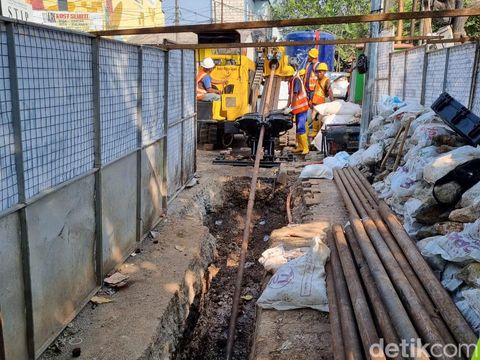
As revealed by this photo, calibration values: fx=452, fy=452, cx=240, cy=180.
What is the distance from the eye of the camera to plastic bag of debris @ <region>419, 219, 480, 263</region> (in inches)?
137

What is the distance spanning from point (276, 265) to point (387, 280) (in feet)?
4.57

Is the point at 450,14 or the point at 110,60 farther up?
the point at 450,14

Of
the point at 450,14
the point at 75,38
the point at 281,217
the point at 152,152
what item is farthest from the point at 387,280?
the point at 281,217

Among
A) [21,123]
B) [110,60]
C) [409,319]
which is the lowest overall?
[409,319]

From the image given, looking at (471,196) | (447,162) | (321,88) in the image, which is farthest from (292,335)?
(321,88)

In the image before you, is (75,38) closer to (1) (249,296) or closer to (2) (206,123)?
(1) (249,296)

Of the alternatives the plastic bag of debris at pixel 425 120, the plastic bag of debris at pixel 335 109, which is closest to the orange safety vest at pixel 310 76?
the plastic bag of debris at pixel 335 109

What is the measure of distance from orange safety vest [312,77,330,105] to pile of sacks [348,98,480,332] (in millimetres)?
4338

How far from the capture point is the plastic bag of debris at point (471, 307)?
290 centimetres

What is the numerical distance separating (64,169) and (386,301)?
268 centimetres

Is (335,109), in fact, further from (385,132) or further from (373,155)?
(373,155)

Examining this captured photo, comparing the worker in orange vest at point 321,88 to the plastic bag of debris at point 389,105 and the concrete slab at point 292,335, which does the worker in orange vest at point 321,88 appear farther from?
the concrete slab at point 292,335

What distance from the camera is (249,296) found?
5.92m

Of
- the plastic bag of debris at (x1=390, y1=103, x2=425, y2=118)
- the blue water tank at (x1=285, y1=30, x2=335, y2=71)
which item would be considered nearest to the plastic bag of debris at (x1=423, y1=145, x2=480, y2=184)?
the plastic bag of debris at (x1=390, y1=103, x2=425, y2=118)
